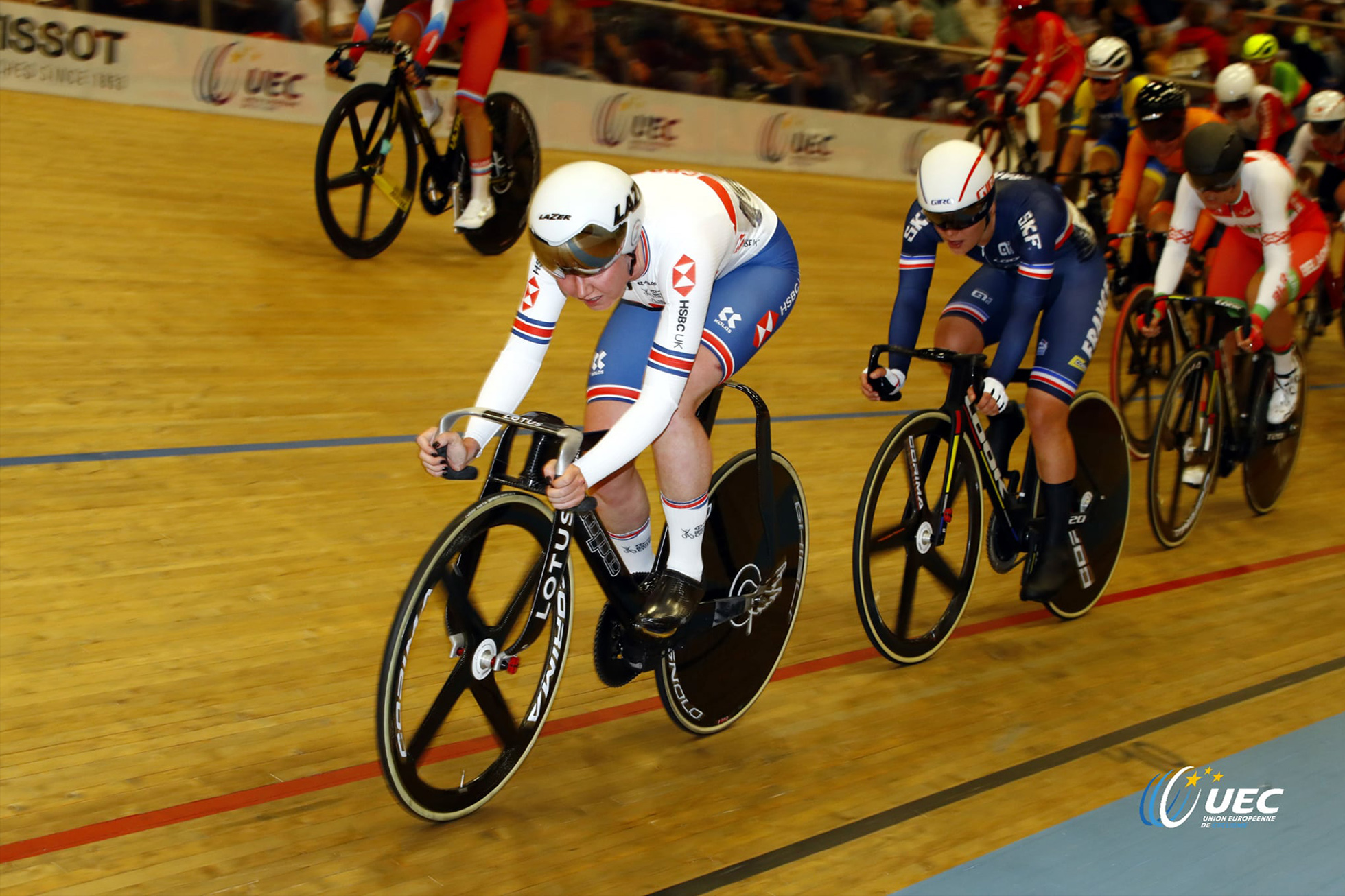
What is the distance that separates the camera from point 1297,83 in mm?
8922

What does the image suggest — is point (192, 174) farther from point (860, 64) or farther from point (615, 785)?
point (860, 64)

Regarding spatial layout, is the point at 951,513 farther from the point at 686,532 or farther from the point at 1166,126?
the point at 1166,126

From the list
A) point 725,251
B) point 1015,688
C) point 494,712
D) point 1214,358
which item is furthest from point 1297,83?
point 494,712

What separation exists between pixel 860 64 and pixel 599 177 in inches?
372

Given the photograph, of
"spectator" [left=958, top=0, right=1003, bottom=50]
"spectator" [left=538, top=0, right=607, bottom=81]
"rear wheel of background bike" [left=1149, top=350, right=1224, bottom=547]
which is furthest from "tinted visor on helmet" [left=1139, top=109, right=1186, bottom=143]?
"spectator" [left=958, top=0, right=1003, bottom=50]

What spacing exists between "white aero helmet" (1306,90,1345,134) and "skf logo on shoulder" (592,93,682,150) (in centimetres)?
508

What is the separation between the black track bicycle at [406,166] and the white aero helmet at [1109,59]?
3231 mm

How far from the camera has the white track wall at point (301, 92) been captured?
759cm

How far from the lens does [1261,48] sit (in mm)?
8148

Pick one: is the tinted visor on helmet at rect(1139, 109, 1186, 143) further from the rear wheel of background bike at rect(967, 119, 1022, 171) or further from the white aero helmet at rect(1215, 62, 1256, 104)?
the rear wheel of background bike at rect(967, 119, 1022, 171)

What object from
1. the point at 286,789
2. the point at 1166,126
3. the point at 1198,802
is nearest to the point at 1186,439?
the point at 1166,126

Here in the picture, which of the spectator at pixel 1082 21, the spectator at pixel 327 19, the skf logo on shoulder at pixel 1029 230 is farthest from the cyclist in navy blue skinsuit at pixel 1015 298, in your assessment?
the spectator at pixel 1082 21

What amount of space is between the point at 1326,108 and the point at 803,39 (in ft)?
17.5

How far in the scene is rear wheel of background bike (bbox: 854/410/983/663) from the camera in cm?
314
